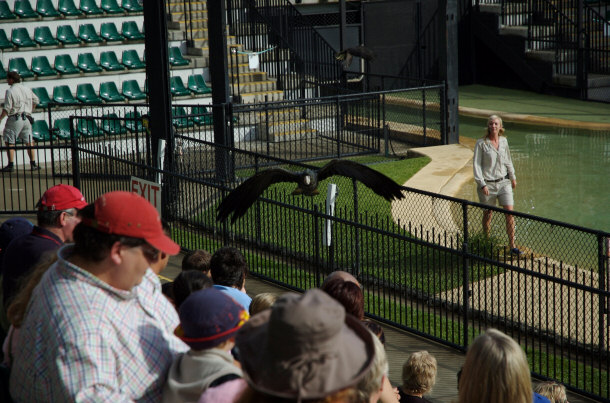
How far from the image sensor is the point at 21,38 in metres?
19.3

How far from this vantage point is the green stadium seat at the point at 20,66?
1873 centimetres

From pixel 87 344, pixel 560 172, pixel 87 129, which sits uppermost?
pixel 87 344

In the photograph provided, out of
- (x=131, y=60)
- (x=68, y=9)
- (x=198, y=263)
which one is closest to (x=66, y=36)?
(x=68, y=9)

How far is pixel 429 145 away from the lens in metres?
17.8

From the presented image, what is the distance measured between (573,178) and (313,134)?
586cm

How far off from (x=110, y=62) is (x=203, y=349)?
1789 cm

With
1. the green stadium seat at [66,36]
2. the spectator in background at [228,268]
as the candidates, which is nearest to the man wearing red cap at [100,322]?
the spectator in background at [228,268]

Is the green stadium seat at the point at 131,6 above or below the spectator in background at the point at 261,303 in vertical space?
above

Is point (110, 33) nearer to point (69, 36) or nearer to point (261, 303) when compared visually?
point (69, 36)

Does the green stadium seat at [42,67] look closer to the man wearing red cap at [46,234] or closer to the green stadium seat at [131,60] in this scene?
the green stadium seat at [131,60]

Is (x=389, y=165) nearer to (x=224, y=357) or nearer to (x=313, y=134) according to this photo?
(x=313, y=134)

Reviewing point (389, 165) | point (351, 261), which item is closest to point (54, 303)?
point (351, 261)

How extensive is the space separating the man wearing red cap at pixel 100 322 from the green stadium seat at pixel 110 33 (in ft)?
59.5

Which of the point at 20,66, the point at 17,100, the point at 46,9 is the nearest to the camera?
the point at 17,100
